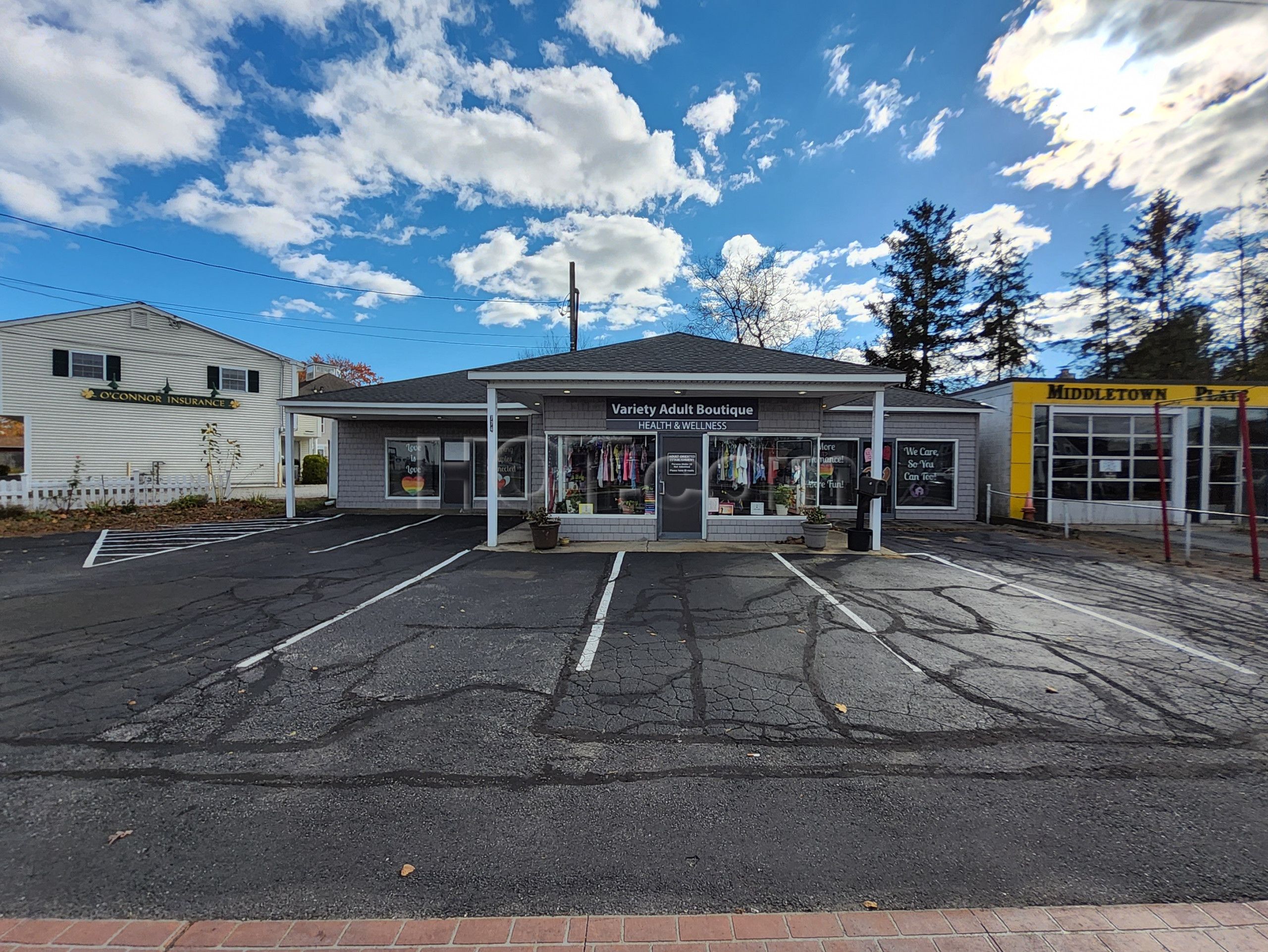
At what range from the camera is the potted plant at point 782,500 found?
37.5 ft

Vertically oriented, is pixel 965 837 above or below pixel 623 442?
below

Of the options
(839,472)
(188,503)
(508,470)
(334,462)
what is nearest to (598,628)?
(508,470)

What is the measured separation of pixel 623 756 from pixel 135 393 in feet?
87.8

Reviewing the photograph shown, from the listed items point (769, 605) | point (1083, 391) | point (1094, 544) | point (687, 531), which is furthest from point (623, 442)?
point (1083, 391)

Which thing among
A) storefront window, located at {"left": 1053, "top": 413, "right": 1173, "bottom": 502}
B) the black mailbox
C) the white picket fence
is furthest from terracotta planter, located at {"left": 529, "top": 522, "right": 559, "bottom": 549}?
storefront window, located at {"left": 1053, "top": 413, "right": 1173, "bottom": 502}

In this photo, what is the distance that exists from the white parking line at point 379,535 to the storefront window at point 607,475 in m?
4.13

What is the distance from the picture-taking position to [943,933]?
2.08 meters

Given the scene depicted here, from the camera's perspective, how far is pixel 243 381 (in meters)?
23.6

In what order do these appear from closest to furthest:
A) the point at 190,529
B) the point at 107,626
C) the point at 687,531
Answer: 1. the point at 107,626
2. the point at 687,531
3. the point at 190,529

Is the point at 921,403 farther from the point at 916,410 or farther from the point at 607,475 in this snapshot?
the point at 607,475

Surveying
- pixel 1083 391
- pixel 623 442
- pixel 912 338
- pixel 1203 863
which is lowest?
pixel 1203 863

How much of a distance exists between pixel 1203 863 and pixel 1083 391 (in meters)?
16.3

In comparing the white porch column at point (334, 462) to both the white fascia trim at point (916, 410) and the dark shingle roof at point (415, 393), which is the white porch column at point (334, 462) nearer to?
the dark shingle roof at point (415, 393)

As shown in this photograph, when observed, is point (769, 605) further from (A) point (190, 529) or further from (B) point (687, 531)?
(A) point (190, 529)
